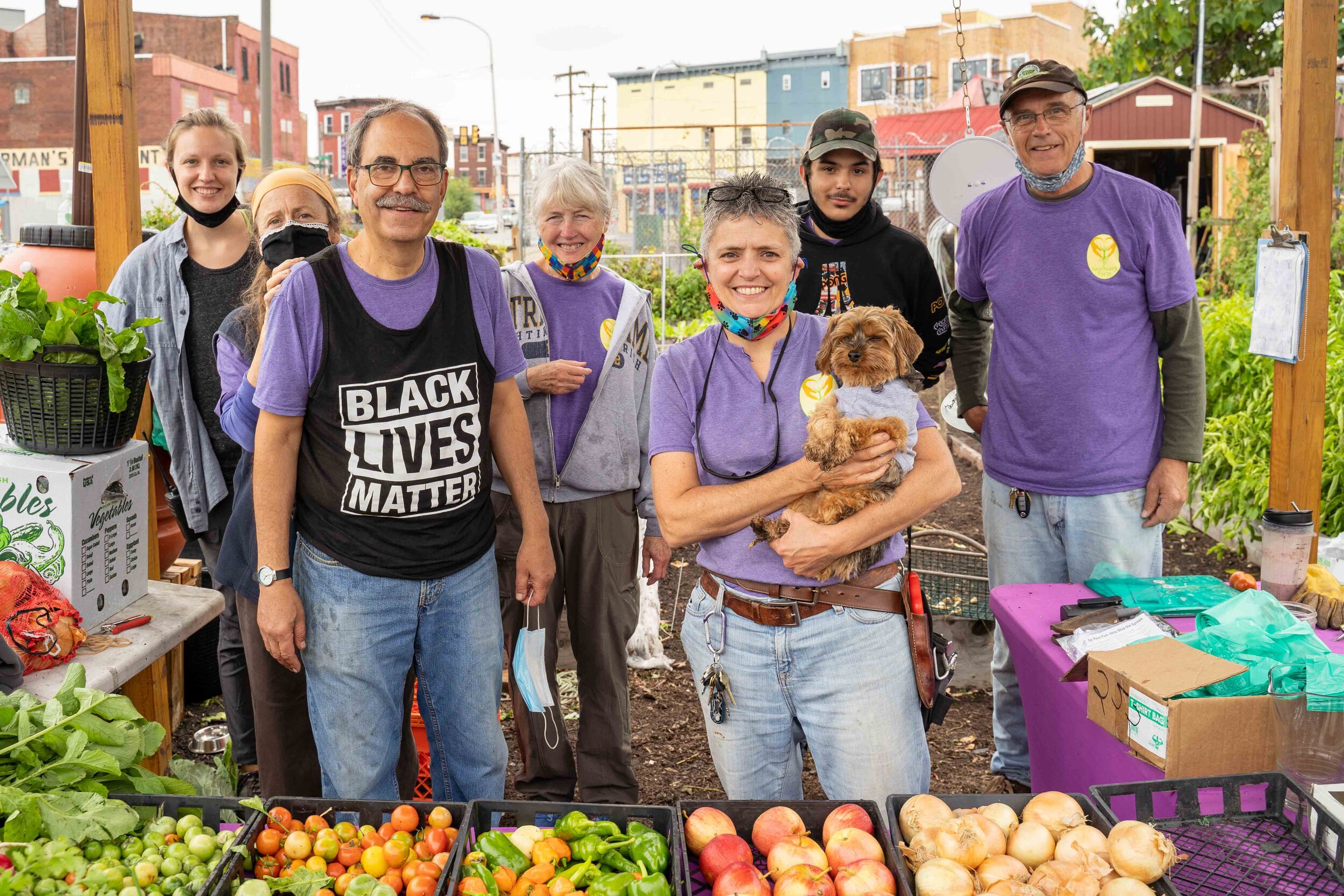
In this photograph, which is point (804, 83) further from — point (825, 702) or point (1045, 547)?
point (825, 702)

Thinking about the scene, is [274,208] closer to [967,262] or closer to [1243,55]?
[967,262]

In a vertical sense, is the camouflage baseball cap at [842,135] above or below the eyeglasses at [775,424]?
above

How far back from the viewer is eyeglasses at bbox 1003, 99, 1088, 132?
3285 millimetres

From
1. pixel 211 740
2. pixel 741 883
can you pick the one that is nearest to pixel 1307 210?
pixel 741 883

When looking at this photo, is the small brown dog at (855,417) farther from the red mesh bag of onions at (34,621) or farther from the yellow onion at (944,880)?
the red mesh bag of onions at (34,621)

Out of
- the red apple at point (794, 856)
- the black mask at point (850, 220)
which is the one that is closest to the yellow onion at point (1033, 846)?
the red apple at point (794, 856)

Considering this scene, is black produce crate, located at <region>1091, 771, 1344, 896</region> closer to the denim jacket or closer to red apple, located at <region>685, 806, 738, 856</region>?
red apple, located at <region>685, 806, 738, 856</region>

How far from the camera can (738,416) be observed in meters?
2.40

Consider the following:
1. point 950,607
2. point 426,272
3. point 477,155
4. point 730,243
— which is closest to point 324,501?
point 426,272

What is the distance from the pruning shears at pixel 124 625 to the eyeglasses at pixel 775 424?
1.68 meters

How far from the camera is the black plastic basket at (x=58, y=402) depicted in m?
2.72

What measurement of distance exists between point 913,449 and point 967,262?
1417 mm

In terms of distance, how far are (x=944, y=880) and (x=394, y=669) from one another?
4.87ft

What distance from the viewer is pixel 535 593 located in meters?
2.95
